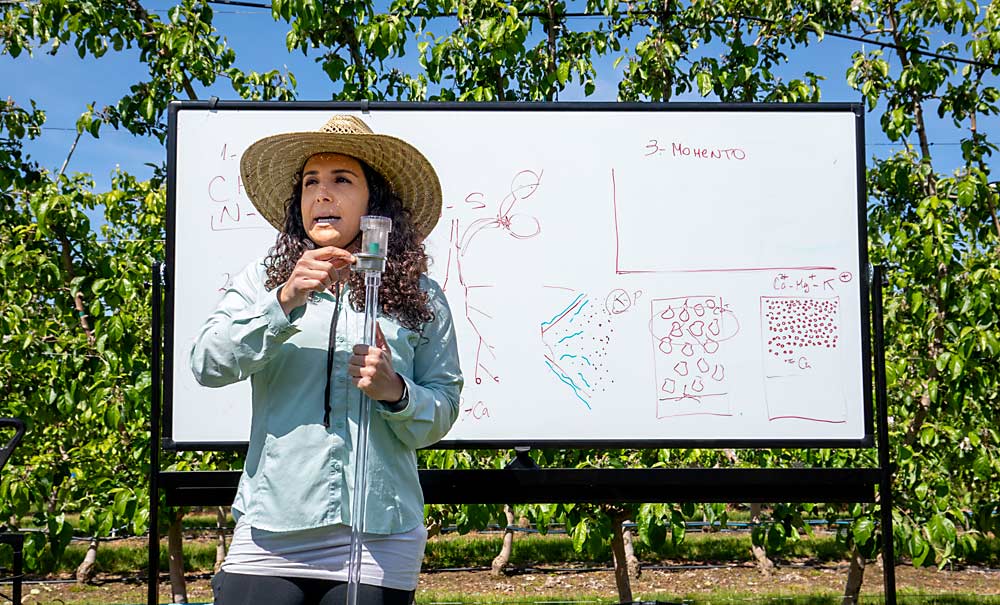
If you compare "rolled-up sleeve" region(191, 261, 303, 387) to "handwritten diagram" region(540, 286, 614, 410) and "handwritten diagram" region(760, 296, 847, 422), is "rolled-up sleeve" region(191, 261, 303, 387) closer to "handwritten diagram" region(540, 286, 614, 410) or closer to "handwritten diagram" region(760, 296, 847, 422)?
"handwritten diagram" region(540, 286, 614, 410)

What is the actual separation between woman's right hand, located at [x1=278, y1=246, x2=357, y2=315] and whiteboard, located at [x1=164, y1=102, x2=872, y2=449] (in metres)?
1.35

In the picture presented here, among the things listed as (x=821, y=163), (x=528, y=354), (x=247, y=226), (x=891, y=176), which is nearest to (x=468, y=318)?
(x=528, y=354)

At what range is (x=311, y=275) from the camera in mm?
1170

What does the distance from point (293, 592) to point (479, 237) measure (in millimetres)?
1526

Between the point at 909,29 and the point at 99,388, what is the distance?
11.6ft

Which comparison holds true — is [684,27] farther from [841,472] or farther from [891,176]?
[841,472]

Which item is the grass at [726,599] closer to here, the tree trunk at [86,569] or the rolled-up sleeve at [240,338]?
the tree trunk at [86,569]

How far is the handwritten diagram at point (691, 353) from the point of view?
2.55 m

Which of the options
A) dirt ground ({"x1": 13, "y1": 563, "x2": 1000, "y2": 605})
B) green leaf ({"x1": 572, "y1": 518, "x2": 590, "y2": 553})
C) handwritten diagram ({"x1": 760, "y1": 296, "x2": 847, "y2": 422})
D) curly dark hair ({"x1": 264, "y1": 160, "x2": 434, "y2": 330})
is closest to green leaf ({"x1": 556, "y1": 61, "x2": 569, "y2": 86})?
handwritten diagram ({"x1": 760, "y1": 296, "x2": 847, "y2": 422})

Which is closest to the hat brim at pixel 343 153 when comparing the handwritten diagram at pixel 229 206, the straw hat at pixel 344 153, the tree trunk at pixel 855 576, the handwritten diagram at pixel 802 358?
the straw hat at pixel 344 153

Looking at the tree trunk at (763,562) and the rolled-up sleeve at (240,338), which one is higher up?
the rolled-up sleeve at (240,338)

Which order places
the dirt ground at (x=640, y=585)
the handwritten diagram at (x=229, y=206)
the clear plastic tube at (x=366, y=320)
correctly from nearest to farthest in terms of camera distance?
the clear plastic tube at (x=366, y=320), the handwritten diagram at (x=229, y=206), the dirt ground at (x=640, y=585)

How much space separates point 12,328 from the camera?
345 cm

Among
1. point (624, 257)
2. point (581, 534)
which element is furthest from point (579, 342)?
point (581, 534)
